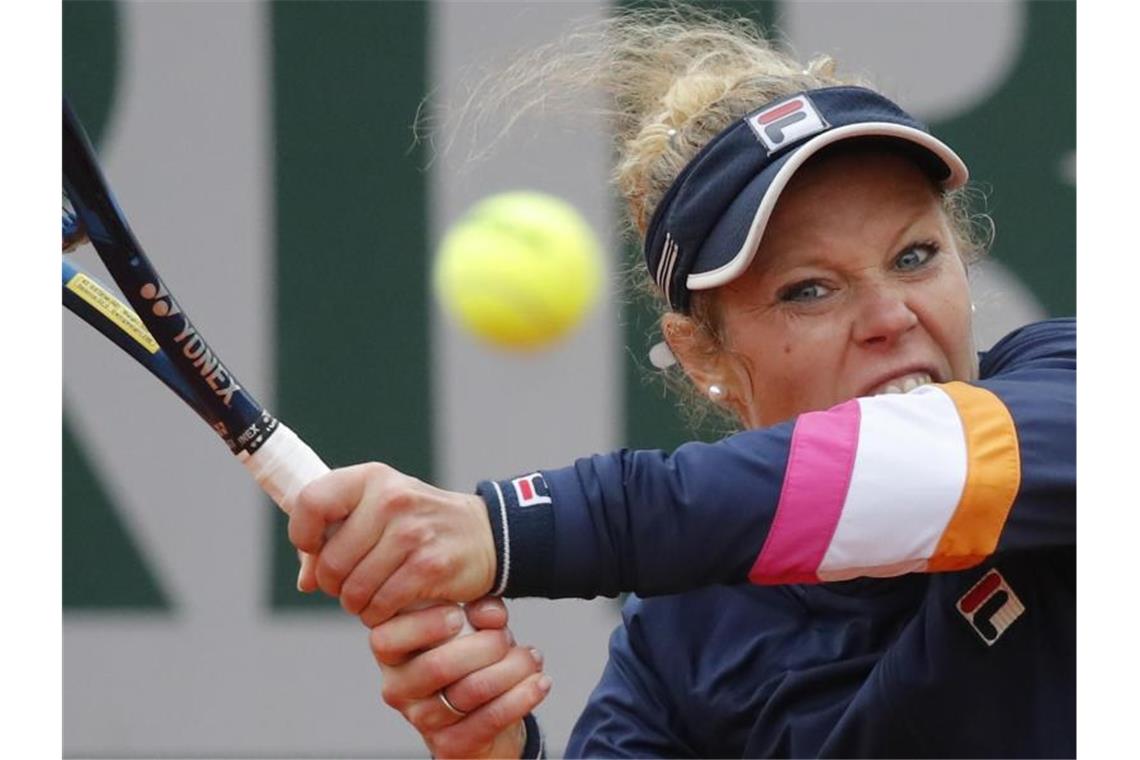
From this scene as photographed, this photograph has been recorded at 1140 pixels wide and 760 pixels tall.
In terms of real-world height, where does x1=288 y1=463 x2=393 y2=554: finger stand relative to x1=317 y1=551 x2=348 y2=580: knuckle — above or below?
above

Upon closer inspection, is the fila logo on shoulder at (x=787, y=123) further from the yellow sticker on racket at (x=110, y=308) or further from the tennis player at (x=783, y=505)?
the yellow sticker on racket at (x=110, y=308)

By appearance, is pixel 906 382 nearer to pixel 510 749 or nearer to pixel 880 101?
pixel 880 101

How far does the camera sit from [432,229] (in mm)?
3791

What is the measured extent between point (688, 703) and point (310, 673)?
6.06ft

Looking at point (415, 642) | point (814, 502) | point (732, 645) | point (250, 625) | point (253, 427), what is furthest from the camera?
point (250, 625)

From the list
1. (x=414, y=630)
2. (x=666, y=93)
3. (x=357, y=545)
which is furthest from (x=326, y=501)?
(x=666, y=93)

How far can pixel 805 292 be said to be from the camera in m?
1.90

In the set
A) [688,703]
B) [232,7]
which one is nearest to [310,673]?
[232,7]

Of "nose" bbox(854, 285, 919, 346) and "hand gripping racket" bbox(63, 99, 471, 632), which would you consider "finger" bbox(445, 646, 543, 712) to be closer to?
"hand gripping racket" bbox(63, 99, 471, 632)

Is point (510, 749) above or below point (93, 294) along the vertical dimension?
below

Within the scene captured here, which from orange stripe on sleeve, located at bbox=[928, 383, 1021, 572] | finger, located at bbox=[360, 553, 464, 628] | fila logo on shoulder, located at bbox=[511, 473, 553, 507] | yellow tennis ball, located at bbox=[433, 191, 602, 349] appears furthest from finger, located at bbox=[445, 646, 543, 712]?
yellow tennis ball, located at bbox=[433, 191, 602, 349]

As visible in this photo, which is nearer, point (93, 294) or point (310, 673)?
point (93, 294)

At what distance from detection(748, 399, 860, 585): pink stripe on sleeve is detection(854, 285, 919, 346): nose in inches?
13.1

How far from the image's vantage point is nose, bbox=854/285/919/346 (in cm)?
182
